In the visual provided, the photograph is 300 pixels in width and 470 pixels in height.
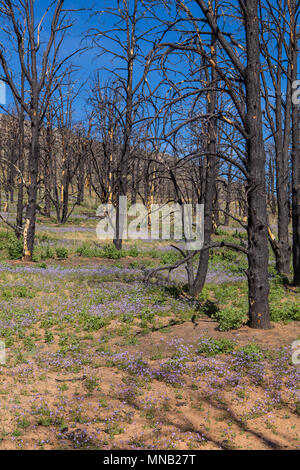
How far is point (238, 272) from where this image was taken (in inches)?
603

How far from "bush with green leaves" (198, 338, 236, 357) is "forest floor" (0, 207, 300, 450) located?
0.06 ft

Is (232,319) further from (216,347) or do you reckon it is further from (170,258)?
(170,258)

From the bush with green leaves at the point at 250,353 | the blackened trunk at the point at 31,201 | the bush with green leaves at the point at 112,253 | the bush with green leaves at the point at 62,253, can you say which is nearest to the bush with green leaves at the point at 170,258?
the bush with green leaves at the point at 112,253

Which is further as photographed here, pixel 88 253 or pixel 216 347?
pixel 88 253

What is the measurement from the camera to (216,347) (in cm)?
698

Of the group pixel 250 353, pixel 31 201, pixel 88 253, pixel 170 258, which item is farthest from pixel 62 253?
pixel 250 353

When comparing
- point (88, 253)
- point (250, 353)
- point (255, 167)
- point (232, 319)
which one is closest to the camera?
point (250, 353)

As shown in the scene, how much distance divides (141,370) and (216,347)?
155 cm

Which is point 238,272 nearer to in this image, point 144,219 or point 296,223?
point 296,223

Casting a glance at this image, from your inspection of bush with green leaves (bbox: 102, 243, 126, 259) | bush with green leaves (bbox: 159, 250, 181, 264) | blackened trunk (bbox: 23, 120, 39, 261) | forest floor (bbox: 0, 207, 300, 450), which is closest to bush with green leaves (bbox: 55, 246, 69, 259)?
blackened trunk (bbox: 23, 120, 39, 261)

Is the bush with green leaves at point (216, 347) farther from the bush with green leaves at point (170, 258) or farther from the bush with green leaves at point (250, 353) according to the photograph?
the bush with green leaves at point (170, 258)

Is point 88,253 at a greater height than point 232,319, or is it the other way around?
point 88,253

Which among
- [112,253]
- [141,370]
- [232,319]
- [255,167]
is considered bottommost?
[141,370]
